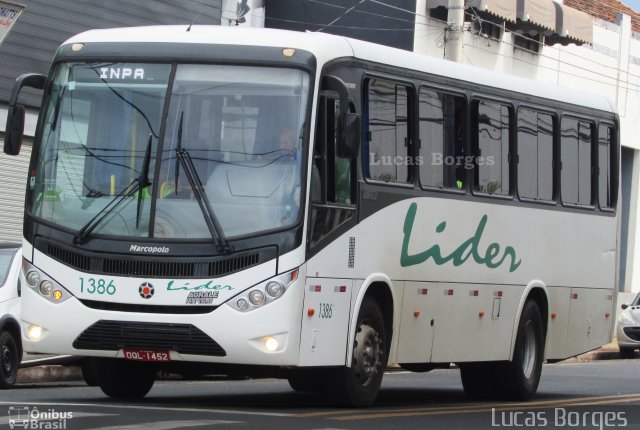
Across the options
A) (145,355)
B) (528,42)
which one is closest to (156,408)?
(145,355)

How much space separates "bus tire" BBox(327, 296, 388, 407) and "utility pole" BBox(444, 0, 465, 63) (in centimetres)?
1062

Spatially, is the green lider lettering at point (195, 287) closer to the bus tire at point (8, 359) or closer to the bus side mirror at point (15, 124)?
the bus side mirror at point (15, 124)

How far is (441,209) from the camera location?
1491 centimetres

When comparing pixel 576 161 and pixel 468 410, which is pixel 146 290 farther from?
Answer: pixel 576 161

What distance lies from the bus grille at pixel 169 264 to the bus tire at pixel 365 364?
5.20ft

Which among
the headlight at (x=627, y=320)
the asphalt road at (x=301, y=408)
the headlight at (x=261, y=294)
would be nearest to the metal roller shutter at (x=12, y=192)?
the asphalt road at (x=301, y=408)

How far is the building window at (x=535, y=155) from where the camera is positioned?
16.6 metres

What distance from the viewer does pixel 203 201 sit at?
12219 mm

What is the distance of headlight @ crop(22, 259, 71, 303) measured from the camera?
12398 mm

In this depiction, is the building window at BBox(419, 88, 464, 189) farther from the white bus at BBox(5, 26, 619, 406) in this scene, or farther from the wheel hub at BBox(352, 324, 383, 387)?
the wheel hub at BBox(352, 324, 383, 387)

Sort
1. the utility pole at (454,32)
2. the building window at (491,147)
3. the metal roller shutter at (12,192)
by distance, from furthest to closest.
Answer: the utility pole at (454,32), the metal roller shutter at (12,192), the building window at (491,147)

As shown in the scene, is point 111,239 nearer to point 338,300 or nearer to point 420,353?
point 338,300

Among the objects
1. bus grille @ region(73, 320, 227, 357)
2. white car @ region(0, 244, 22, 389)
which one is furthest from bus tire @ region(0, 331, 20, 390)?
bus grille @ region(73, 320, 227, 357)

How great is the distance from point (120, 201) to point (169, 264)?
73 cm
